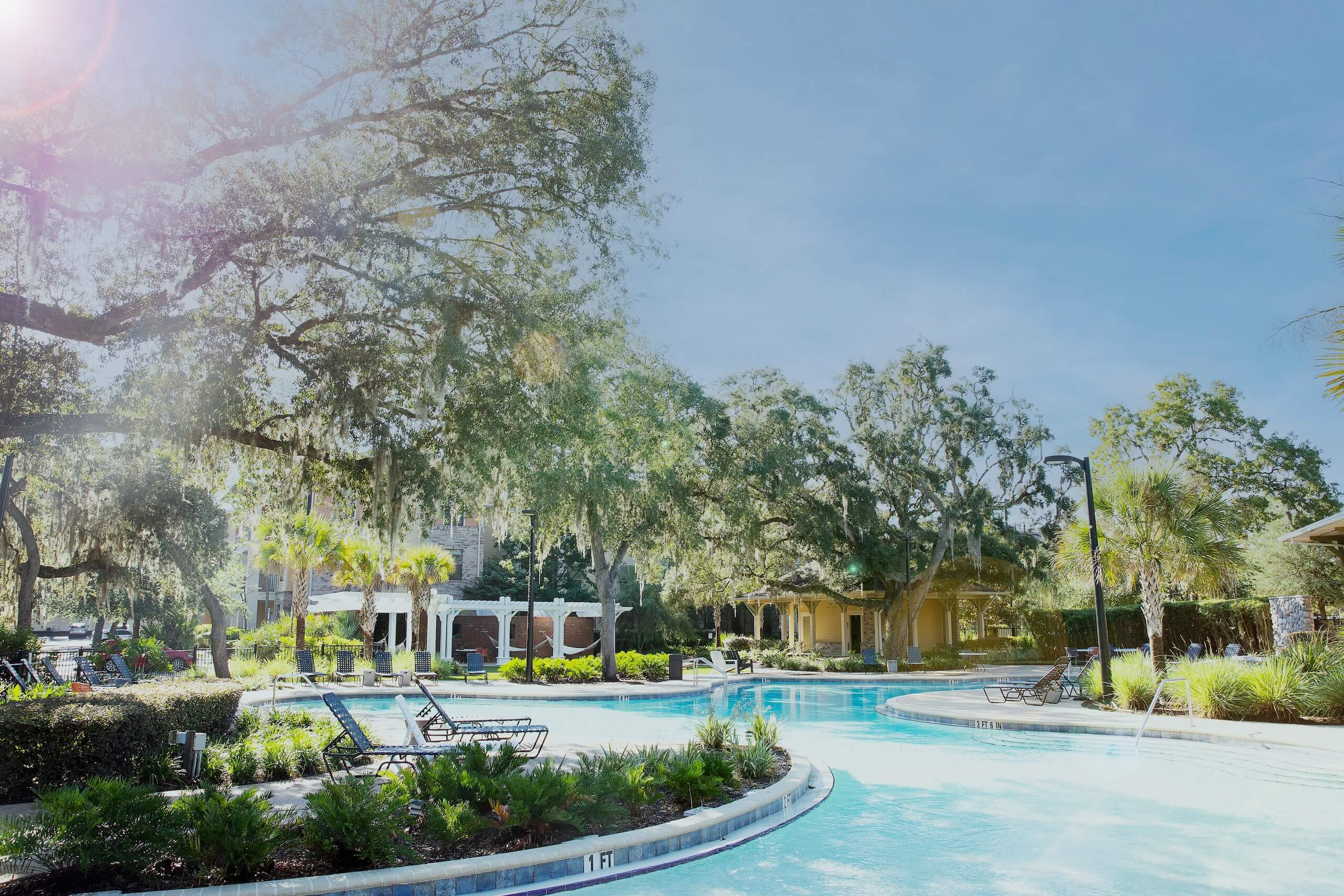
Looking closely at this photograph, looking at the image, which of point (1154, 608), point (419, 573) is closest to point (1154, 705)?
point (1154, 608)

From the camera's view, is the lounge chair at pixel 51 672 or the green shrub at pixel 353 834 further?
the lounge chair at pixel 51 672

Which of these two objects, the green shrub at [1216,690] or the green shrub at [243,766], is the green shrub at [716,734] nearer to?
the green shrub at [243,766]

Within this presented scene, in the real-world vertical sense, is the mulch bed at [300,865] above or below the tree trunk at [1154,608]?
below

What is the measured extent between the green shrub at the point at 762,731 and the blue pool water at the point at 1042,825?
0.86 meters

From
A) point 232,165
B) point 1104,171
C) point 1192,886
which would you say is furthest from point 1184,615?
point 232,165

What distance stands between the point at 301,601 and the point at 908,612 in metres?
19.2

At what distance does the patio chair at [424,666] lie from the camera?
74.8 ft

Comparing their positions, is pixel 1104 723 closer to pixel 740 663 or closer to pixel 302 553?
pixel 740 663

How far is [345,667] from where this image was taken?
21.9 metres

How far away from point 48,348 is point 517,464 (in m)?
5.37

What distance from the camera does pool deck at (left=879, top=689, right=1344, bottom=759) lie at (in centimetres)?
1056

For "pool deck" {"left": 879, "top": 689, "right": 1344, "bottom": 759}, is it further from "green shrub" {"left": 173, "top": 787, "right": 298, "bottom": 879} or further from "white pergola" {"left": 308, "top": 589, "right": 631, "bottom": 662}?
"white pergola" {"left": 308, "top": 589, "right": 631, "bottom": 662}

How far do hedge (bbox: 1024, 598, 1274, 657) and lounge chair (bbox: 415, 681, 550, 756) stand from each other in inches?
660

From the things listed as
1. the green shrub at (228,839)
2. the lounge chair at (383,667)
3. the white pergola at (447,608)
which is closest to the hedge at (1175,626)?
the white pergola at (447,608)
